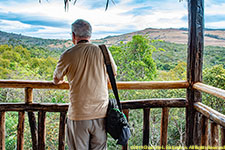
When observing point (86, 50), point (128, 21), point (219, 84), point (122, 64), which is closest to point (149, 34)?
point (128, 21)

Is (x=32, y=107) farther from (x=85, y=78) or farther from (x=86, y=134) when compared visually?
(x=85, y=78)

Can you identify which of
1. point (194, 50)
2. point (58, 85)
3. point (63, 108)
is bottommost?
point (63, 108)

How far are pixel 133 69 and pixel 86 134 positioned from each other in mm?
1965

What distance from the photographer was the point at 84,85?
158 cm

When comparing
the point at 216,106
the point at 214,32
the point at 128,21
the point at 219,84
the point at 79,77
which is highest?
the point at 128,21

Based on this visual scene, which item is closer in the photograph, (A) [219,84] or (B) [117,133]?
(B) [117,133]

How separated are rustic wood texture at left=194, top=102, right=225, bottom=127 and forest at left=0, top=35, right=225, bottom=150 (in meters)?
0.72

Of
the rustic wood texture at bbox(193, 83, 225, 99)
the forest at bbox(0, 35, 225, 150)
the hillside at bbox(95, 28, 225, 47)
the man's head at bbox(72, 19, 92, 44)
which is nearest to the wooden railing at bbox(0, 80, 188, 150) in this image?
the rustic wood texture at bbox(193, 83, 225, 99)

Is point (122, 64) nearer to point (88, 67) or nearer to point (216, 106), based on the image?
point (216, 106)

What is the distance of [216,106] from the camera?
110 inches

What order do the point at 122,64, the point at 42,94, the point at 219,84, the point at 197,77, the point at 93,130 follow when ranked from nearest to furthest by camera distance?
the point at 93,130
the point at 197,77
the point at 219,84
the point at 122,64
the point at 42,94

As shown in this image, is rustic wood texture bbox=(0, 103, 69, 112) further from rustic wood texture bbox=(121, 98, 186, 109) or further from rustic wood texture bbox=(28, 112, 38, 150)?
rustic wood texture bbox=(121, 98, 186, 109)

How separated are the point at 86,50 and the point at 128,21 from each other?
2233 millimetres

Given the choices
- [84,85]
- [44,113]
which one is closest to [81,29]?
[84,85]
